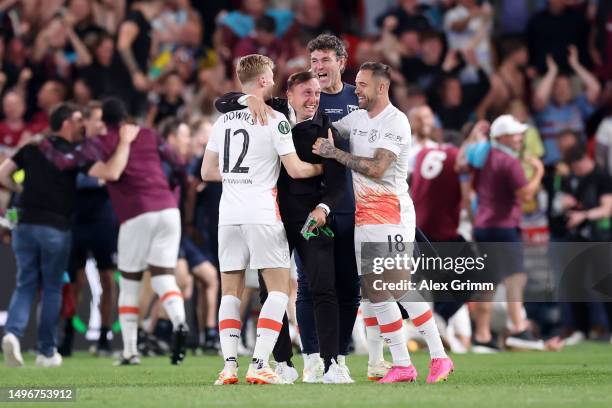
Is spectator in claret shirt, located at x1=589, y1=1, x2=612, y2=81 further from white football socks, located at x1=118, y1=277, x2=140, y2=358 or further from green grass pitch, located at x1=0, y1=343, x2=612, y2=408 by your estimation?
white football socks, located at x1=118, y1=277, x2=140, y2=358

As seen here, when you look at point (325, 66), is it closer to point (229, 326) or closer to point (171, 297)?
point (229, 326)

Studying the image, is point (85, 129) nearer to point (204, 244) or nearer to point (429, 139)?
point (204, 244)

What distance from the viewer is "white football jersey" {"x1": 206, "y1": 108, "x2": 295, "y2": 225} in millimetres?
10484

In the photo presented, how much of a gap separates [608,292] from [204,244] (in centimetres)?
480

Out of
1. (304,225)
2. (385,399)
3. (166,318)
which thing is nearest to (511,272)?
(166,318)

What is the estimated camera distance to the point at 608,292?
16391 mm

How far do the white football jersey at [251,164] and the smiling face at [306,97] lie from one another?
0.60 ft

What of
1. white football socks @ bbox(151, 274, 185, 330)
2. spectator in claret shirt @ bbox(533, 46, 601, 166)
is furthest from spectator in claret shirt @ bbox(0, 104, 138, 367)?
spectator in claret shirt @ bbox(533, 46, 601, 166)

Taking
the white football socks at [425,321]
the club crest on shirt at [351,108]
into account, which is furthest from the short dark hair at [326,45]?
the white football socks at [425,321]

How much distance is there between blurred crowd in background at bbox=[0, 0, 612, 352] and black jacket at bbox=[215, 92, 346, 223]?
782cm

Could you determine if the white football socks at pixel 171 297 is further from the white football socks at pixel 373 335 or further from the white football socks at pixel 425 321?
the white football socks at pixel 425 321

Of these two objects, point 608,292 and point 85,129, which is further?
point 608,292

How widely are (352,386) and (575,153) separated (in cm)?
926

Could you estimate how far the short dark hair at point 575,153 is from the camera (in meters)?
18.8
